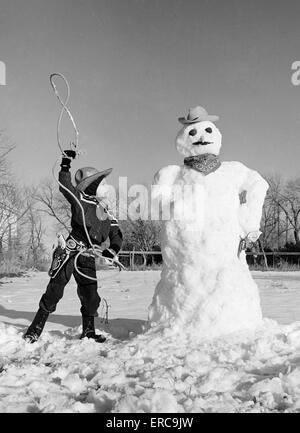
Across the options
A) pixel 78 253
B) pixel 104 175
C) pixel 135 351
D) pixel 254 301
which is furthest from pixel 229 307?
pixel 104 175

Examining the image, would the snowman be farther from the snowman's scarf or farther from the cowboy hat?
the cowboy hat

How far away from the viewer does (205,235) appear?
3885mm

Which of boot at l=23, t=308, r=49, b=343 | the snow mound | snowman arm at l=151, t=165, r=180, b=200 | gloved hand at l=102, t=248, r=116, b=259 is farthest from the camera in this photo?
gloved hand at l=102, t=248, r=116, b=259

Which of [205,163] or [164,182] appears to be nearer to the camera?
[205,163]

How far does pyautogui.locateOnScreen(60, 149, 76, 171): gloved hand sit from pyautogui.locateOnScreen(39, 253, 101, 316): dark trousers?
804mm

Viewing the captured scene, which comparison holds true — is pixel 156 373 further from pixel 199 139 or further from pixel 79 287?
pixel 199 139

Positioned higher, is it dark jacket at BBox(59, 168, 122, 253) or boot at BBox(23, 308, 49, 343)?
dark jacket at BBox(59, 168, 122, 253)

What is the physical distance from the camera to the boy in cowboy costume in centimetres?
411

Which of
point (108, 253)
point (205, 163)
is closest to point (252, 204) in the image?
point (205, 163)

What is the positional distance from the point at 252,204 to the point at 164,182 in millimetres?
827

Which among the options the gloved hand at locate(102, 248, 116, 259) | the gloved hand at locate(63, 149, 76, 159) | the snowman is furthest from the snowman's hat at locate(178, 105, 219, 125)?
the gloved hand at locate(102, 248, 116, 259)

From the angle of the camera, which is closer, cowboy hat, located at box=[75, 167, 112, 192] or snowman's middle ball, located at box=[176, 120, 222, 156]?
snowman's middle ball, located at box=[176, 120, 222, 156]

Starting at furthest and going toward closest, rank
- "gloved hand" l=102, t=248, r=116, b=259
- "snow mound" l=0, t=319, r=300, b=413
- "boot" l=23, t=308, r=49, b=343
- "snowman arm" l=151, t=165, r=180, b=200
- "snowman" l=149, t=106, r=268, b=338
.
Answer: "gloved hand" l=102, t=248, r=116, b=259, "snowman arm" l=151, t=165, r=180, b=200, "boot" l=23, t=308, r=49, b=343, "snowman" l=149, t=106, r=268, b=338, "snow mound" l=0, t=319, r=300, b=413
